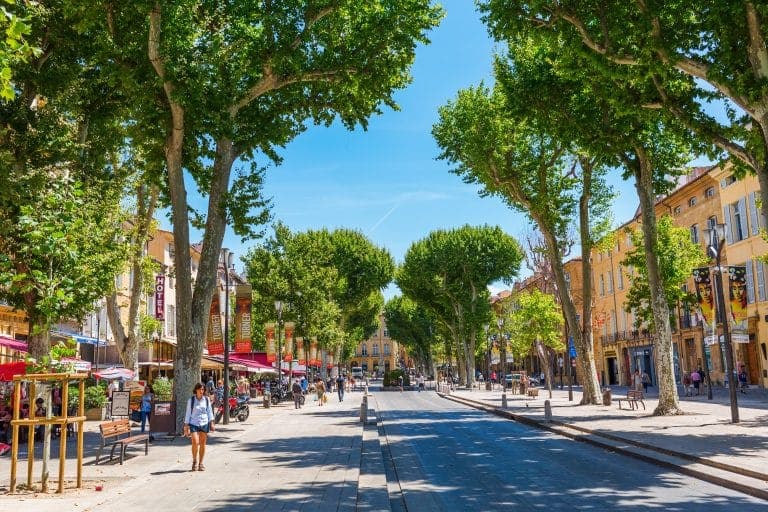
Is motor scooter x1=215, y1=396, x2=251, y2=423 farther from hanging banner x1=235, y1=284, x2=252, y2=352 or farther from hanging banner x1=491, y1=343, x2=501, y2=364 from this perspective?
hanging banner x1=491, y1=343, x2=501, y2=364

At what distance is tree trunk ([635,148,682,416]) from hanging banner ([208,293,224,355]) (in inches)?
543

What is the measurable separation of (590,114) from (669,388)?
29.2ft

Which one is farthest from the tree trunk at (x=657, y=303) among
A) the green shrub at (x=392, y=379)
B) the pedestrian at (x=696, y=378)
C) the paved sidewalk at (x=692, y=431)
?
the green shrub at (x=392, y=379)

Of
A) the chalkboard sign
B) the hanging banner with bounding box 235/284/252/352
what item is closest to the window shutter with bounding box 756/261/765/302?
the hanging banner with bounding box 235/284/252/352

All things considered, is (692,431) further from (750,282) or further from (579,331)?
(750,282)

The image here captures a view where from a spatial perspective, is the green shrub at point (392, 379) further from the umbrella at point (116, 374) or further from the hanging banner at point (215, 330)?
the hanging banner at point (215, 330)

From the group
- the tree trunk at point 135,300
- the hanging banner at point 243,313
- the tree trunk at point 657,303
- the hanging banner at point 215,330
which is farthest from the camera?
the tree trunk at point 135,300

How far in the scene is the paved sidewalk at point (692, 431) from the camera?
11500 mm

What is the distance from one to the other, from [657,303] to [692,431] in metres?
5.13

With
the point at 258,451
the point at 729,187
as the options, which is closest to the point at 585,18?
the point at 258,451

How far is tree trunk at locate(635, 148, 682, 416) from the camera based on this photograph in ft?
68.2

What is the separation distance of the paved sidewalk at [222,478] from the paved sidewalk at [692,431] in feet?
19.4

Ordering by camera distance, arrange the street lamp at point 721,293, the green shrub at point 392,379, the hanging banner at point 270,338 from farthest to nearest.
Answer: the green shrub at point 392,379
the hanging banner at point 270,338
the street lamp at point 721,293

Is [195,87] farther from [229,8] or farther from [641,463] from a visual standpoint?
[641,463]
